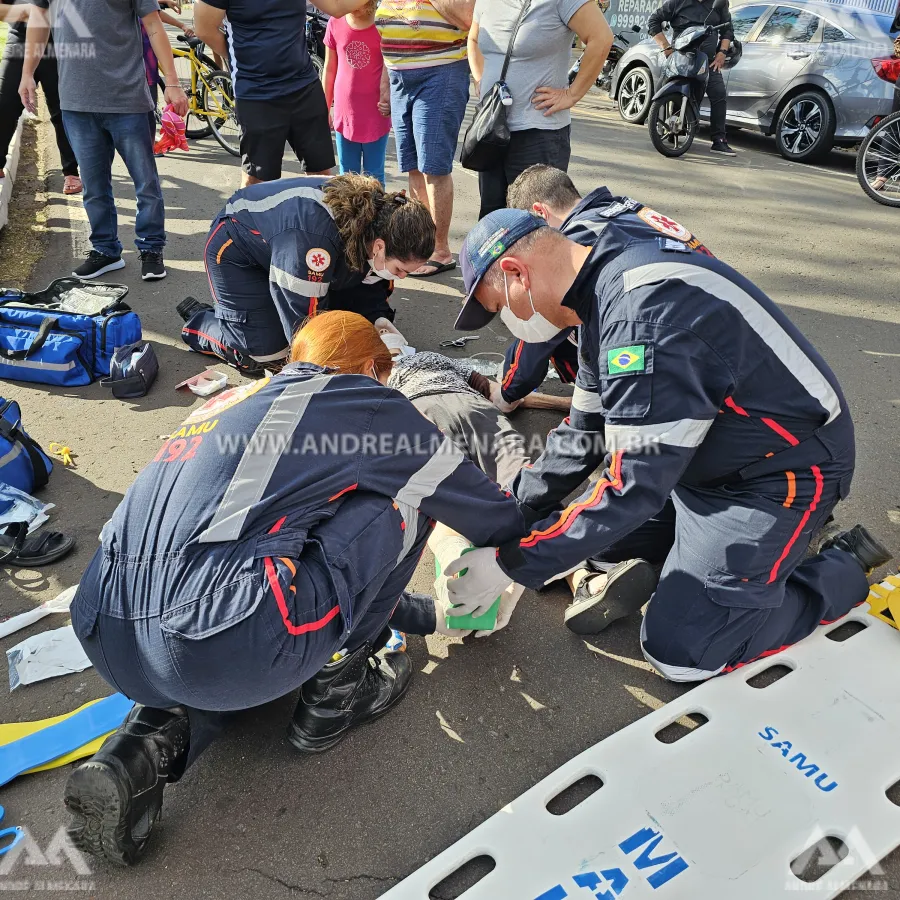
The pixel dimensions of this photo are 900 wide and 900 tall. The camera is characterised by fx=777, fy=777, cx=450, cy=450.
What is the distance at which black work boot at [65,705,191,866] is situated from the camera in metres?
1.61

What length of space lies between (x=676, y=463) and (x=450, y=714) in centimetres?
94

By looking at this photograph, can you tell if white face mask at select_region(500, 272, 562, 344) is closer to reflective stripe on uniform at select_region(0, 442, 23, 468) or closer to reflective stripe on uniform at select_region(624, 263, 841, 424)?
reflective stripe on uniform at select_region(624, 263, 841, 424)

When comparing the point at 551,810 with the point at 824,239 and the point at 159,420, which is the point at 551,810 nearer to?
the point at 159,420

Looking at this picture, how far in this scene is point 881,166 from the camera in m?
6.46

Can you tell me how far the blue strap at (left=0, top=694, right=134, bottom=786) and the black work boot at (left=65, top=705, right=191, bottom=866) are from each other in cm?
26

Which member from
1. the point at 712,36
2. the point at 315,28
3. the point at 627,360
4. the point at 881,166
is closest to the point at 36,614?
the point at 627,360

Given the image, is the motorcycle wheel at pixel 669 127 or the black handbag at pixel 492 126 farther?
the motorcycle wheel at pixel 669 127

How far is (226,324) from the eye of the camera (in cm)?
366

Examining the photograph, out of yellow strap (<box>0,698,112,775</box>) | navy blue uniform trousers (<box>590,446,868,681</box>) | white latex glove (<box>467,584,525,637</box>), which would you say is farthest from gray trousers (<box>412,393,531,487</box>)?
yellow strap (<box>0,698,112,775</box>)

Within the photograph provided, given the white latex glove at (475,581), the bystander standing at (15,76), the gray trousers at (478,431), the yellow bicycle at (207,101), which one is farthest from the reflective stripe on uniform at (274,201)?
the yellow bicycle at (207,101)

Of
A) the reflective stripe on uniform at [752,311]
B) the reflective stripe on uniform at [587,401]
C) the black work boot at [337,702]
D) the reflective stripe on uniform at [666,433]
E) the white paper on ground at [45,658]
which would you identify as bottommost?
the white paper on ground at [45,658]

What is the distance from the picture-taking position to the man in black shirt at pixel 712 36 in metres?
7.32

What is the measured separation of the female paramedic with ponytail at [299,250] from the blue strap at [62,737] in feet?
5.61

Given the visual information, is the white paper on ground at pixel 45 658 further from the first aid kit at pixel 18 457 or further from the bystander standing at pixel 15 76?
the bystander standing at pixel 15 76
